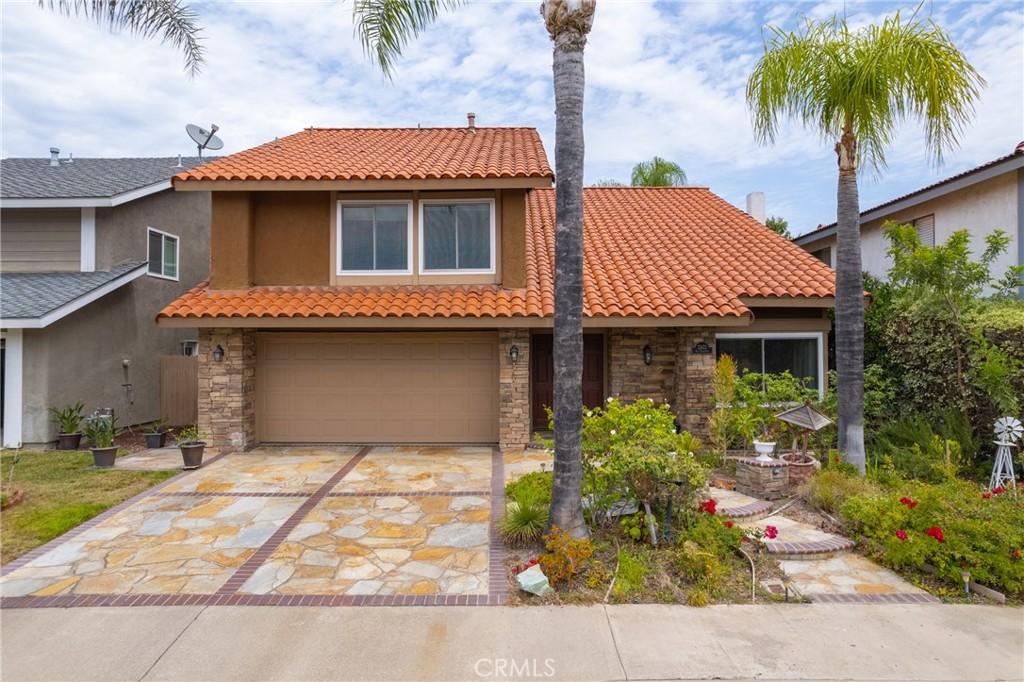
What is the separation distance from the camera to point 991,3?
340 inches

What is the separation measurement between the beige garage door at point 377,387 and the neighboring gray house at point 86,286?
409 cm

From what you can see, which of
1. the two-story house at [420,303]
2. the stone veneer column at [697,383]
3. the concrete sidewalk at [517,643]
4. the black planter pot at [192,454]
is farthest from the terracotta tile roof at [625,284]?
the concrete sidewalk at [517,643]

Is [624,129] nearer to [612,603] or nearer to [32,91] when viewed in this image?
[612,603]

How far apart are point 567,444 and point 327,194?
8.28 meters

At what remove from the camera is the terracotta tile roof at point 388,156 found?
1062cm

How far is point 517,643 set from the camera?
13.9 feet

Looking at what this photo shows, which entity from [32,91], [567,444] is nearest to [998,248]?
[567,444]

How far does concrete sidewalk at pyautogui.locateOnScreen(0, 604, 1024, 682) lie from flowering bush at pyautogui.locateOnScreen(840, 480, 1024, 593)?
0.37 meters

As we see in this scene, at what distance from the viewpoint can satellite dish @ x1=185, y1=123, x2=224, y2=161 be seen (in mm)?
16328

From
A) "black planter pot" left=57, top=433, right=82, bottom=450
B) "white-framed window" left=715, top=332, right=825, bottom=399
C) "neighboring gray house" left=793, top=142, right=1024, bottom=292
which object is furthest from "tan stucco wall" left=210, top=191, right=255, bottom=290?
"neighboring gray house" left=793, top=142, right=1024, bottom=292

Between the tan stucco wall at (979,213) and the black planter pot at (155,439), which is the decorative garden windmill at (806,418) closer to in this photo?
the tan stucco wall at (979,213)

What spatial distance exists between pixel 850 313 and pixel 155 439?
13126 mm

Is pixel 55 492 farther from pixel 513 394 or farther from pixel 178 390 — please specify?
pixel 513 394

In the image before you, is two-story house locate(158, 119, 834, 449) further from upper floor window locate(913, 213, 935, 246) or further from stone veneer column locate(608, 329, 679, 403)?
upper floor window locate(913, 213, 935, 246)
